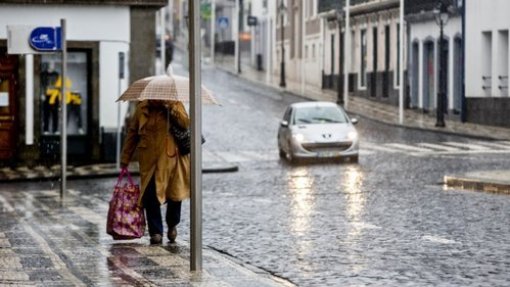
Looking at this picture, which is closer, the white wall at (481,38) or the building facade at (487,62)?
the building facade at (487,62)

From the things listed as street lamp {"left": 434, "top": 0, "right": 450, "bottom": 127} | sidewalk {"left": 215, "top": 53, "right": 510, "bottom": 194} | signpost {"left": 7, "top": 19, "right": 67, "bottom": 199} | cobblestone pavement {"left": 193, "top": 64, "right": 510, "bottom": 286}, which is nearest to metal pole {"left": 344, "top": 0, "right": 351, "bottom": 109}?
sidewalk {"left": 215, "top": 53, "right": 510, "bottom": 194}

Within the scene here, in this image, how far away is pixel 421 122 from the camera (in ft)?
177

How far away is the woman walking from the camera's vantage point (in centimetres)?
1606

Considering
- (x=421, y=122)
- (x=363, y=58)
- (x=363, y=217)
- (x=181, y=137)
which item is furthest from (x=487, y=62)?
(x=181, y=137)

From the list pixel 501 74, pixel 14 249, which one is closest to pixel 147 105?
pixel 14 249

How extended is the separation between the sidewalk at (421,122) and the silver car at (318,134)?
291 inches

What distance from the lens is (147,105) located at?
16250 millimetres

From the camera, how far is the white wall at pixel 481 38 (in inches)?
2039

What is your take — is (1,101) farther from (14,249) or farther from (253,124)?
(14,249)

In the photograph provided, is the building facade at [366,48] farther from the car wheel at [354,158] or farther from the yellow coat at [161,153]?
the yellow coat at [161,153]

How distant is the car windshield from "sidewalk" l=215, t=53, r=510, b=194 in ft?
29.0

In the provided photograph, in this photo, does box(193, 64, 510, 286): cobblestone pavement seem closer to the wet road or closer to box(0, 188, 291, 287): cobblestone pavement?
the wet road

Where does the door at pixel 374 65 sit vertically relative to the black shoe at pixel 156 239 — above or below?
above

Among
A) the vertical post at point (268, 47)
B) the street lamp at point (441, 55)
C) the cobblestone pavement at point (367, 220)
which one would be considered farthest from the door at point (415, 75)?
the cobblestone pavement at point (367, 220)
